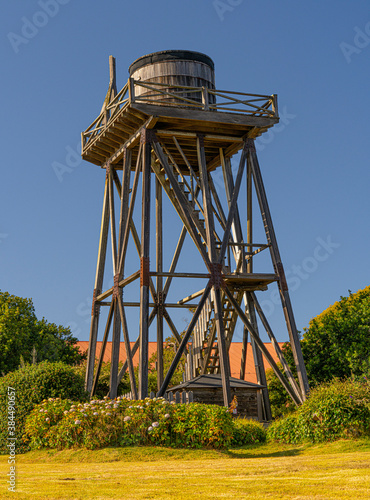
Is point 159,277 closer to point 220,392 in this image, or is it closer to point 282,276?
point 282,276

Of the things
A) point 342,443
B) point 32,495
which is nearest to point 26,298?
point 342,443

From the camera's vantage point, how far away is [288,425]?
1925cm

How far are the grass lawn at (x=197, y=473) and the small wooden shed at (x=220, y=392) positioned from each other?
4.93m

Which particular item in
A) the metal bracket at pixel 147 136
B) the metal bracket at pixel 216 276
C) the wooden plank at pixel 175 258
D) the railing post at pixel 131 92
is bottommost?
the metal bracket at pixel 216 276

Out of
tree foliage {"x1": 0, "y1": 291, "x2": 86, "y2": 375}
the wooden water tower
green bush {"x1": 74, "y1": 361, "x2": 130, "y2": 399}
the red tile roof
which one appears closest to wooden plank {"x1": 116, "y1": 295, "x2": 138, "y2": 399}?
the wooden water tower

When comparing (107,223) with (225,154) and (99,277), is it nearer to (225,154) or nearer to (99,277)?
(99,277)

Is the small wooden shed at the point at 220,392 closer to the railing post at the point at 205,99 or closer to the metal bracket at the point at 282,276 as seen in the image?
the metal bracket at the point at 282,276

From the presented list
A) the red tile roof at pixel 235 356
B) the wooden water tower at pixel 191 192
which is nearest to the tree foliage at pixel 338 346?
the wooden water tower at pixel 191 192

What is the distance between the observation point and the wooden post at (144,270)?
2123cm

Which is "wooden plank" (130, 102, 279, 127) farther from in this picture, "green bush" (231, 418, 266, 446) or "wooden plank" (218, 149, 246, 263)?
"green bush" (231, 418, 266, 446)

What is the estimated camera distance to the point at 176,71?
81.6 feet

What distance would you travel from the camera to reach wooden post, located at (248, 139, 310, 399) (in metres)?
23.2

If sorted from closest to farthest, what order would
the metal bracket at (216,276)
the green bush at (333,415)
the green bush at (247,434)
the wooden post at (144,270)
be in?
the green bush at (333,415) → the green bush at (247,434) → the wooden post at (144,270) → the metal bracket at (216,276)

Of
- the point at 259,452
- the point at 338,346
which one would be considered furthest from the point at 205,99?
the point at 338,346
